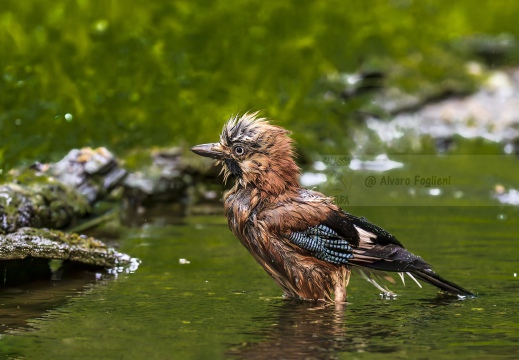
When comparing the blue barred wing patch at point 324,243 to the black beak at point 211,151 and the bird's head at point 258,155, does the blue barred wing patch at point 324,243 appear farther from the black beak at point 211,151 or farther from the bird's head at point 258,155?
the black beak at point 211,151

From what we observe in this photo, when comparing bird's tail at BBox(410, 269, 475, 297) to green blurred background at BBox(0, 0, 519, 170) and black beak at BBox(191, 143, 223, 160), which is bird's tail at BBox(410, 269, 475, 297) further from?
green blurred background at BBox(0, 0, 519, 170)

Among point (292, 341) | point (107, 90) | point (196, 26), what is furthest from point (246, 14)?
point (292, 341)

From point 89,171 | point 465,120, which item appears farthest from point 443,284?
point 465,120

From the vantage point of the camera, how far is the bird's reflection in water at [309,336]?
503 cm

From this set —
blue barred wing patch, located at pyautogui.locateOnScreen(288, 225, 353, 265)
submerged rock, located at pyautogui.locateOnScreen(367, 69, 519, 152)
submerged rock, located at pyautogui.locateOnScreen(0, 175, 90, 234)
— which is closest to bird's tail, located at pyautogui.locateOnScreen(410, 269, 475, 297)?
blue barred wing patch, located at pyautogui.locateOnScreen(288, 225, 353, 265)

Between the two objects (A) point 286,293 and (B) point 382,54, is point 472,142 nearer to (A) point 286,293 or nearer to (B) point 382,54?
(B) point 382,54

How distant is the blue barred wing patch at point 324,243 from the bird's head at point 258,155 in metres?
0.33

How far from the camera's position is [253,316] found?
6035 mm

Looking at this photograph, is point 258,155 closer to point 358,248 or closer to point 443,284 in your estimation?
point 358,248

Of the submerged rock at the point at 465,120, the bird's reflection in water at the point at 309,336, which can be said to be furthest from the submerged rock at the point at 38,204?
the submerged rock at the point at 465,120

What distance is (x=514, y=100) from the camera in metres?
19.2

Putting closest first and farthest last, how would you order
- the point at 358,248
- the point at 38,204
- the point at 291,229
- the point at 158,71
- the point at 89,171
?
the point at 291,229
the point at 358,248
the point at 38,204
the point at 89,171
the point at 158,71

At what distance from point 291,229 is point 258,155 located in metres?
0.55

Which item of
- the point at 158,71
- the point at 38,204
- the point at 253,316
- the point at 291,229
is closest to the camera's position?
the point at 253,316
